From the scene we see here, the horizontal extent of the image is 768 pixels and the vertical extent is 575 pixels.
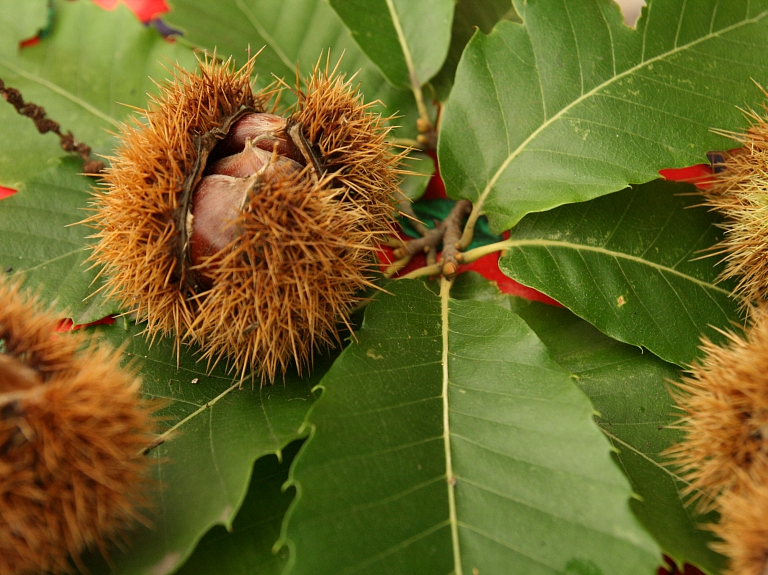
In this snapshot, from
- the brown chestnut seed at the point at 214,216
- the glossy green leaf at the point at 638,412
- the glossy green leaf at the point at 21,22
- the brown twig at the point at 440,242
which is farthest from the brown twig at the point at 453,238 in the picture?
the glossy green leaf at the point at 21,22

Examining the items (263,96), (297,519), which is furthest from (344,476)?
(263,96)

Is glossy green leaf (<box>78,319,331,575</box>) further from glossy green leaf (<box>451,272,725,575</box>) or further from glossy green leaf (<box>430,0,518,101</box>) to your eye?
glossy green leaf (<box>430,0,518,101</box>)

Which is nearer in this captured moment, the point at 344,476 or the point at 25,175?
the point at 344,476

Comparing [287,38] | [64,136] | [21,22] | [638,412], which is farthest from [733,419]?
[21,22]

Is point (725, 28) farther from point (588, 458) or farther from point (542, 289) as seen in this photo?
point (588, 458)

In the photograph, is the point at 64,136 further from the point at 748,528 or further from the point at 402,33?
the point at 748,528

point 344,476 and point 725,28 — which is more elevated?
point 725,28

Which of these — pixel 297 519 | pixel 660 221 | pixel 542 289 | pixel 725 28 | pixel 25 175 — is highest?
pixel 725 28
